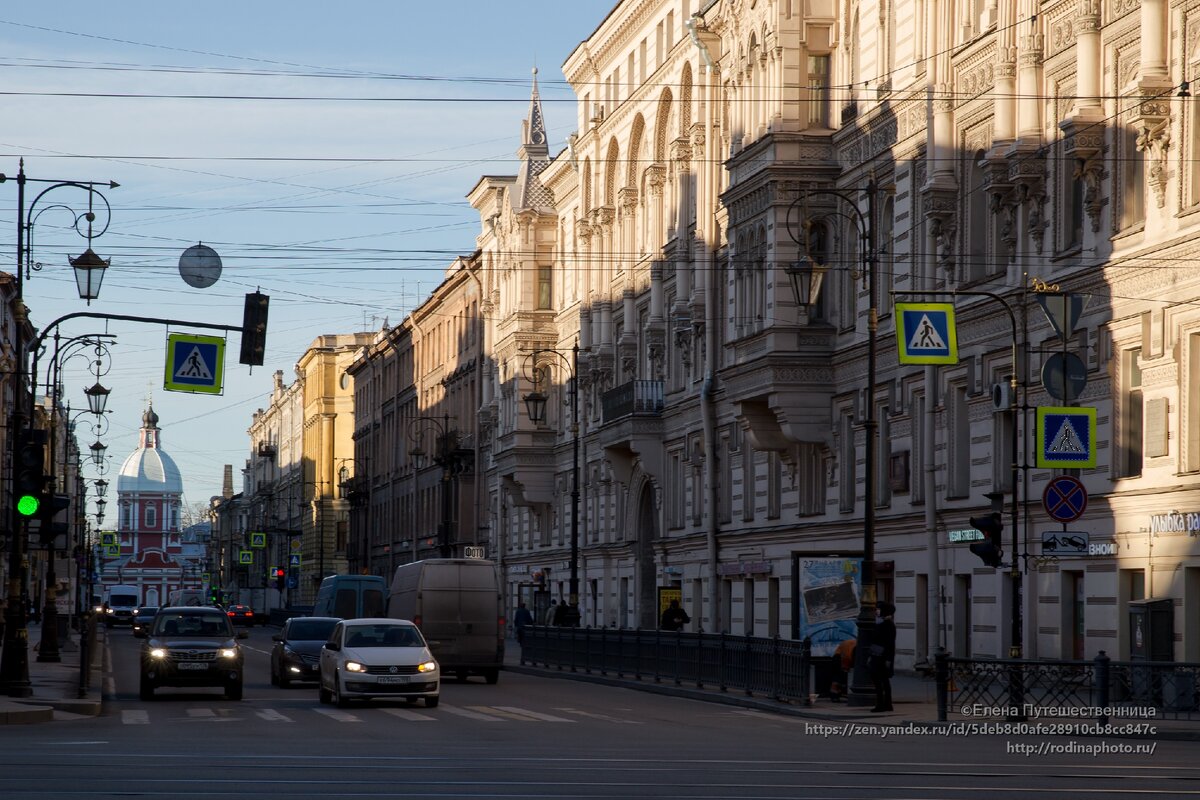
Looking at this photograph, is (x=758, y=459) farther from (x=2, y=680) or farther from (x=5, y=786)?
(x=5, y=786)

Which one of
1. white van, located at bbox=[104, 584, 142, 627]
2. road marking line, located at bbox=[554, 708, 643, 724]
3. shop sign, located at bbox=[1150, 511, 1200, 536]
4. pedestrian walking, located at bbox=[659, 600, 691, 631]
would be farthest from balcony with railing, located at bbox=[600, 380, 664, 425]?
white van, located at bbox=[104, 584, 142, 627]

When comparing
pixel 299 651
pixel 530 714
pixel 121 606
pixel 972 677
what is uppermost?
pixel 972 677

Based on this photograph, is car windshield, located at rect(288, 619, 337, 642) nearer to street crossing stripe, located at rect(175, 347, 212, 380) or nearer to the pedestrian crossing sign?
street crossing stripe, located at rect(175, 347, 212, 380)

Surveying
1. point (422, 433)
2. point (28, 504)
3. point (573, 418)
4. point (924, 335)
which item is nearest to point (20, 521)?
point (28, 504)

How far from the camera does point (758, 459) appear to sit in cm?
4903

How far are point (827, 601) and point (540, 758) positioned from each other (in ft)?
42.4

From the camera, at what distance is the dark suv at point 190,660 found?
108 feet

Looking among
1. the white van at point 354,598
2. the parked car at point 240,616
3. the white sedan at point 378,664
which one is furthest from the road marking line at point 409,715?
the parked car at point 240,616

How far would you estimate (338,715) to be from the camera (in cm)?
2889

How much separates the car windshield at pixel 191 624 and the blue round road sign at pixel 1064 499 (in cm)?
1462

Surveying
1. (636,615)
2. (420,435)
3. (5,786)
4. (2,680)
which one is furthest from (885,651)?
(420,435)

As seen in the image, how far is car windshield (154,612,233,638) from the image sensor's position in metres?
34.1

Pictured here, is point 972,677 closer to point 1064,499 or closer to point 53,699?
point 1064,499

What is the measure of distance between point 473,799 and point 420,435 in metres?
74.3
